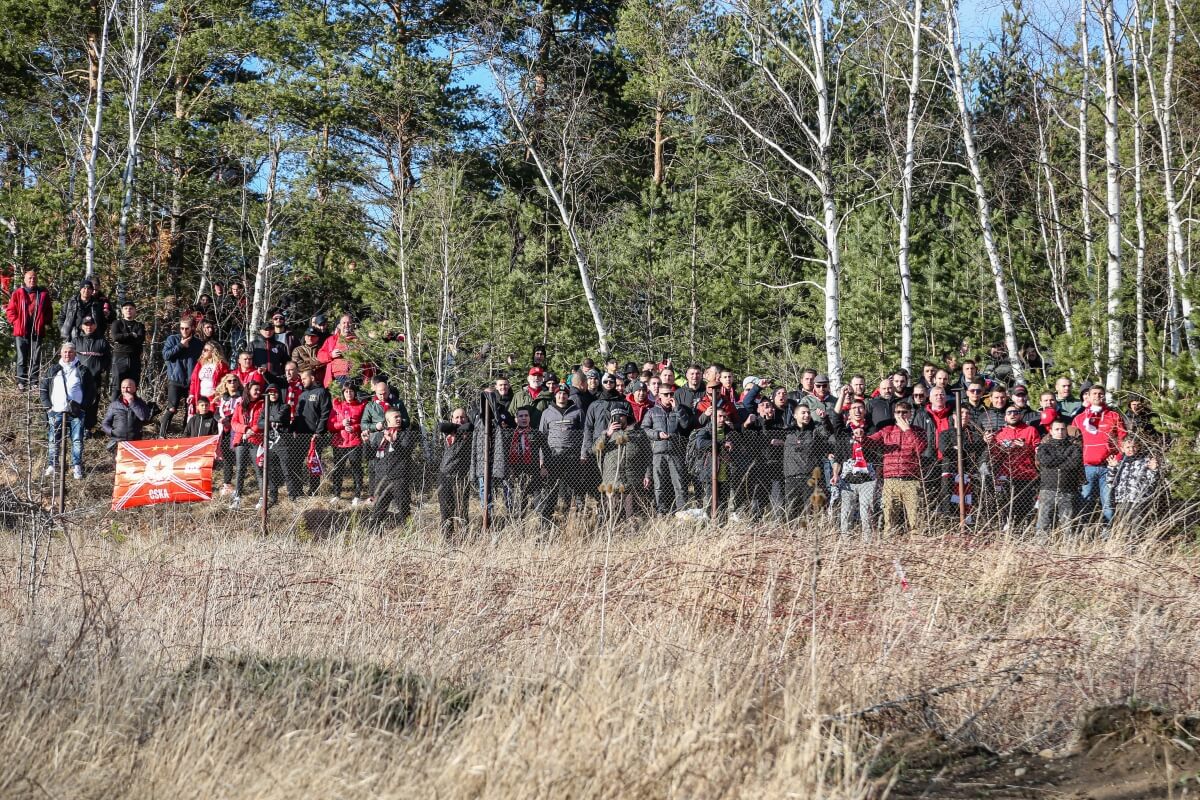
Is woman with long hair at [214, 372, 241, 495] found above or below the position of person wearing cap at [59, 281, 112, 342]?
below

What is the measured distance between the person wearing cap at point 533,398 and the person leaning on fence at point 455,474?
4.42ft

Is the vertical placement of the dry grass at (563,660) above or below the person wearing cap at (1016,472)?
below

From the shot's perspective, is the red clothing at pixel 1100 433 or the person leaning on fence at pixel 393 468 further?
the person leaning on fence at pixel 393 468

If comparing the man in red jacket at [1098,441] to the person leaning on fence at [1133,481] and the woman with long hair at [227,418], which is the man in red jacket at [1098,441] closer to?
the person leaning on fence at [1133,481]

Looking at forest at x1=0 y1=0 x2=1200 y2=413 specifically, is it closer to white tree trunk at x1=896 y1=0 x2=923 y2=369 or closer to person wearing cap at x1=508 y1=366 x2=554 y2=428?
white tree trunk at x1=896 y1=0 x2=923 y2=369

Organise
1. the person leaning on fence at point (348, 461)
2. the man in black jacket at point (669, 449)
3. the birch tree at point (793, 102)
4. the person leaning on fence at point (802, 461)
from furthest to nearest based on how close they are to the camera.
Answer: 1. the birch tree at point (793, 102)
2. the person leaning on fence at point (348, 461)
3. the man in black jacket at point (669, 449)
4. the person leaning on fence at point (802, 461)

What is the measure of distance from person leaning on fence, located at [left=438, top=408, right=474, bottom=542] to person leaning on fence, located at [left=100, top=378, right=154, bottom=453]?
461 centimetres

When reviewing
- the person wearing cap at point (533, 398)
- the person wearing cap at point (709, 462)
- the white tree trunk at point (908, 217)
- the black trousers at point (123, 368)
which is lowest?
the person wearing cap at point (709, 462)

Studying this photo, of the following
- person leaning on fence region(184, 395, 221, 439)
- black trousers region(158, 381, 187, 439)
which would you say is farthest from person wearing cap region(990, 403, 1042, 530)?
black trousers region(158, 381, 187, 439)

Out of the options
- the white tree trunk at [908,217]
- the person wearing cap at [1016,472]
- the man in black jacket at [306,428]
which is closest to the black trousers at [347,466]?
the man in black jacket at [306,428]

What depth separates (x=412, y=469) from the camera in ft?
41.7

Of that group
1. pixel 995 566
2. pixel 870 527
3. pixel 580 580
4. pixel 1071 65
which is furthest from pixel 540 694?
pixel 1071 65

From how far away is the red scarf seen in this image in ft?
40.9

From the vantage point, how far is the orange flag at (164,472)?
13172 mm
